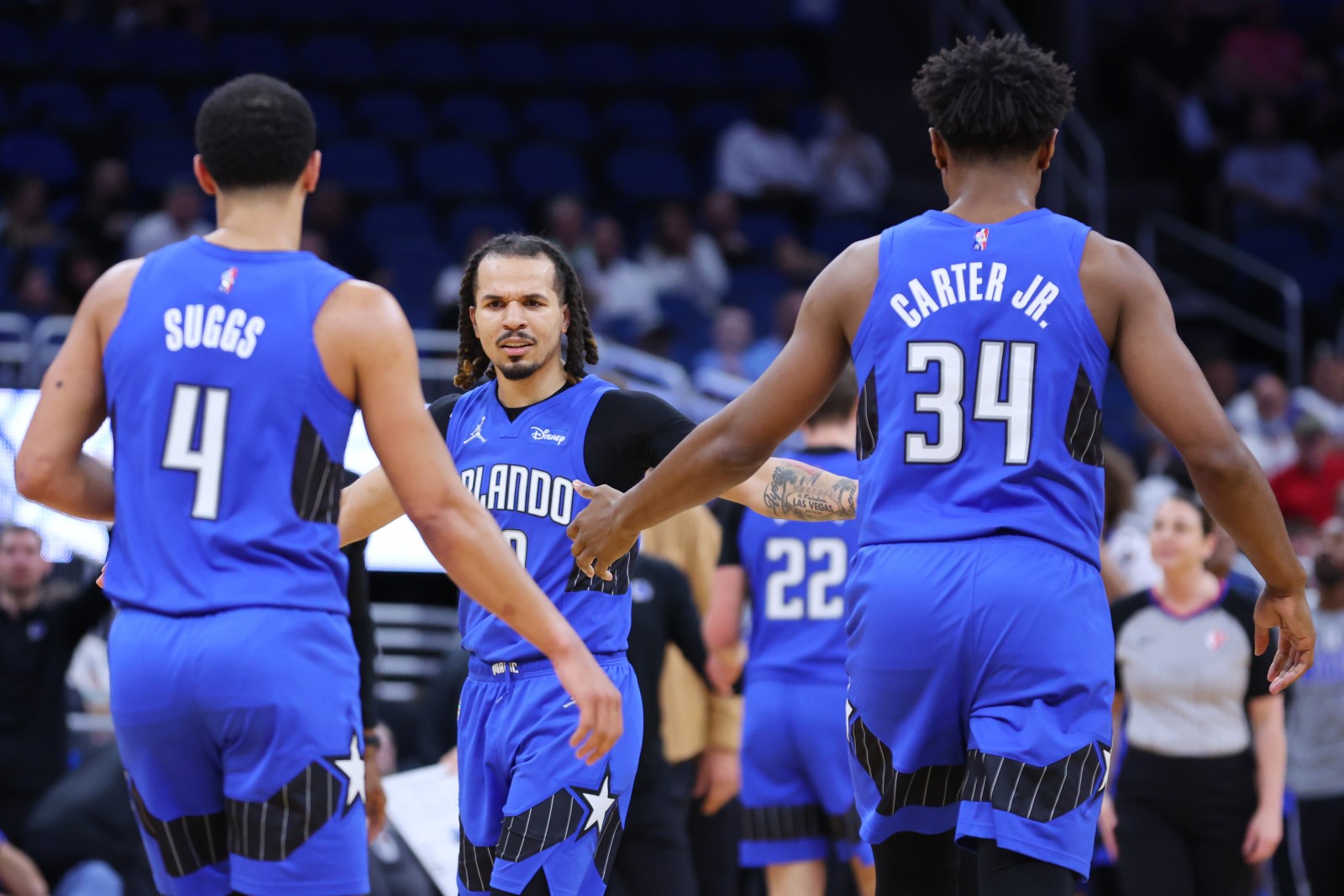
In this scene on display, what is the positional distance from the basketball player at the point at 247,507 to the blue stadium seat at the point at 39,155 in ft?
35.9

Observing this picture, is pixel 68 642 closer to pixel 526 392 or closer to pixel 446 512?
pixel 526 392

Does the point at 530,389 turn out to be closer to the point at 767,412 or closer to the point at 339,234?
the point at 767,412

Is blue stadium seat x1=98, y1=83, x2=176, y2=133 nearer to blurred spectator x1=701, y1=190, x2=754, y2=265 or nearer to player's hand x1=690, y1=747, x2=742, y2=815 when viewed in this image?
blurred spectator x1=701, y1=190, x2=754, y2=265

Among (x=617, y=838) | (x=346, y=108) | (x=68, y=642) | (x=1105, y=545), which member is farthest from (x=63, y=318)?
(x=617, y=838)

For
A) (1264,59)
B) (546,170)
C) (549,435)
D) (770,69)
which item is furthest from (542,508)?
(1264,59)

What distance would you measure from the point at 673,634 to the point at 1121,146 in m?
12.6

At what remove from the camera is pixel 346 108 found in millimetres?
15312

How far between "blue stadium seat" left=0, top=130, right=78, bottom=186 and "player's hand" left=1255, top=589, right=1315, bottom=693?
11.8m

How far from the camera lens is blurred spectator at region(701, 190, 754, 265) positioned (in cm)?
1475

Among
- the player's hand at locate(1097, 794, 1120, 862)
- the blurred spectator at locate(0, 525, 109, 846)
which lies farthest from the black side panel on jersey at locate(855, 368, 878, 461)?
the blurred spectator at locate(0, 525, 109, 846)

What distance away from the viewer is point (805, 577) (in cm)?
733

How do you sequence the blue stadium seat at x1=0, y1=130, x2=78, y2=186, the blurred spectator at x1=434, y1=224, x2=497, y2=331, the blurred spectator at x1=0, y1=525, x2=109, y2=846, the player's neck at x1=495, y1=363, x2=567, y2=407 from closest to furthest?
the player's neck at x1=495, y1=363, x2=567, y2=407
the blurred spectator at x1=0, y1=525, x2=109, y2=846
the blurred spectator at x1=434, y1=224, x2=497, y2=331
the blue stadium seat at x1=0, y1=130, x2=78, y2=186

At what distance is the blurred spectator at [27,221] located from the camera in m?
12.7

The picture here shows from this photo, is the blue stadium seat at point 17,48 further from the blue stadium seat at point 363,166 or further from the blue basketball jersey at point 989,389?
the blue basketball jersey at point 989,389
